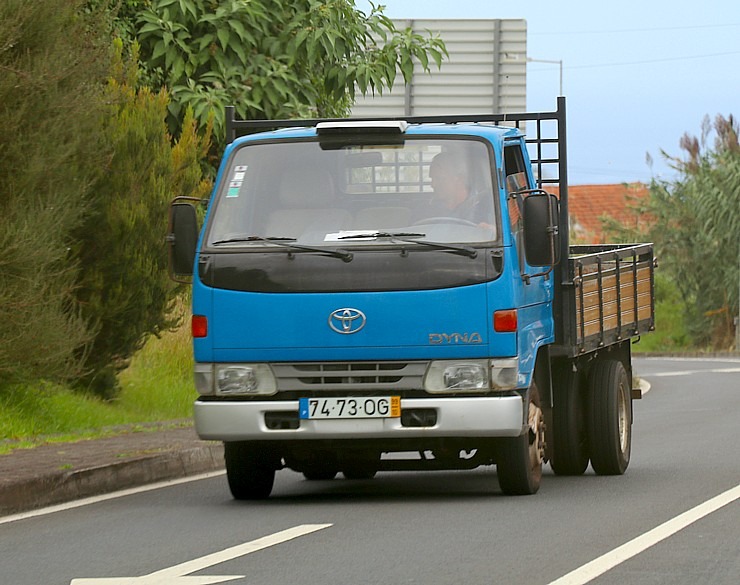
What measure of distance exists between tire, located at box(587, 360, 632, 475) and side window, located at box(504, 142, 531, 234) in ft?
6.32

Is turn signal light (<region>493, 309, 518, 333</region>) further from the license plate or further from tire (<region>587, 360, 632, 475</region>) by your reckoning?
tire (<region>587, 360, 632, 475</region>)

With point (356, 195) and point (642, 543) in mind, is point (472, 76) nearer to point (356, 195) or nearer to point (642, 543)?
point (356, 195)

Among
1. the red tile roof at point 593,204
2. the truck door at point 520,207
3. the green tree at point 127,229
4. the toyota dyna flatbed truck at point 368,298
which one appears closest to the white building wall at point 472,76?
the green tree at point 127,229

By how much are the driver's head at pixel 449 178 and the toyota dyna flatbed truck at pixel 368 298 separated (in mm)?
27

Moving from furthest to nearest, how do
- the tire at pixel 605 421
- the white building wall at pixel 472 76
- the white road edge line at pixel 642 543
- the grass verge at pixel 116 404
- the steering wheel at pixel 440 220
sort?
the white building wall at pixel 472 76 → the grass verge at pixel 116 404 → the tire at pixel 605 421 → the steering wheel at pixel 440 220 → the white road edge line at pixel 642 543

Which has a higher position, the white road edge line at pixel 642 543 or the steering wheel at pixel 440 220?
the steering wheel at pixel 440 220

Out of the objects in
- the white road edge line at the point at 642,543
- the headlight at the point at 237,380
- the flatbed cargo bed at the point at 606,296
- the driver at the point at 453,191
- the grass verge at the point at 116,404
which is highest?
the driver at the point at 453,191

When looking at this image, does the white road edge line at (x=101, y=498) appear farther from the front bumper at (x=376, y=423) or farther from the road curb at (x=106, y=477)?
the front bumper at (x=376, y=423)

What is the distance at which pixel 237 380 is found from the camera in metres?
11.7

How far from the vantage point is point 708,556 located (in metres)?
9.16

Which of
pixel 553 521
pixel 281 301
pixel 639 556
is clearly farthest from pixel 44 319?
pixel 639 556

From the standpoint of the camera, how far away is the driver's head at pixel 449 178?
11.8 m

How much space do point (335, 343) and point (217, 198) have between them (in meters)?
1.30

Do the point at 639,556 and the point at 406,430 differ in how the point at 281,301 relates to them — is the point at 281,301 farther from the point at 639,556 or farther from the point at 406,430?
the point at 639,556
